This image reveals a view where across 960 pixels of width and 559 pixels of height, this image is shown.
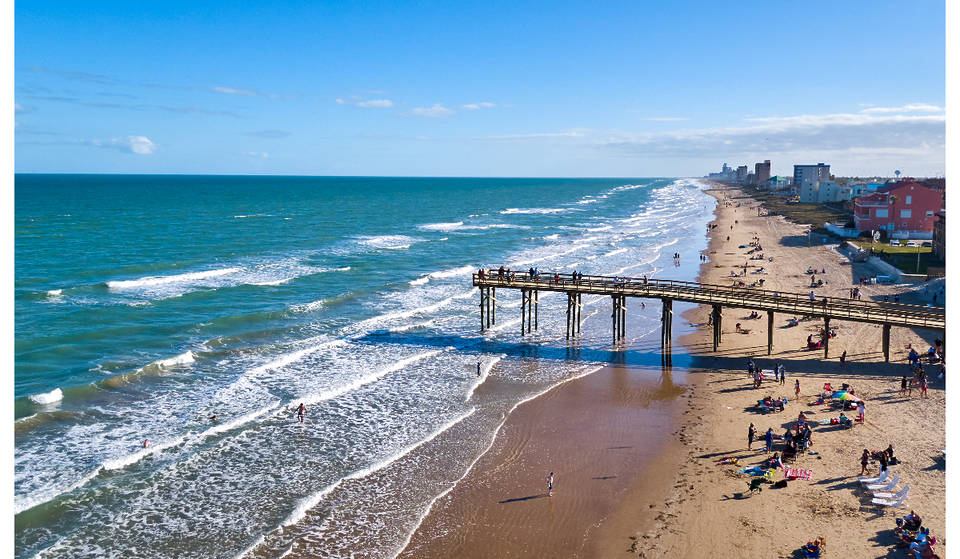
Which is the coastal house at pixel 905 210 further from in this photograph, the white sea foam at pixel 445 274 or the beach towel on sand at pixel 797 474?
the beach towel on sand at pixel 797 474

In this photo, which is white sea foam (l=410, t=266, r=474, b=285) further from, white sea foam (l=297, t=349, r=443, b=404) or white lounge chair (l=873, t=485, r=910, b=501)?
white lounge chair (l=873, t=485, r=910, b=501)

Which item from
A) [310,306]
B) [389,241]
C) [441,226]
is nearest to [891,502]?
[310,306]

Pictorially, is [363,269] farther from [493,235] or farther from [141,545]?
[141,545]

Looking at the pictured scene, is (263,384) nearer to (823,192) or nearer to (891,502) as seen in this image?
(891,502)

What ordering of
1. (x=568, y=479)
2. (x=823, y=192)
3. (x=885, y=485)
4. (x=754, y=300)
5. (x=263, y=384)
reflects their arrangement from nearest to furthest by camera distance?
(x=885, y=485) → (x=568, y=479) → (x=263, y=384) → (x=754, y=300) → (x=823, y=192)

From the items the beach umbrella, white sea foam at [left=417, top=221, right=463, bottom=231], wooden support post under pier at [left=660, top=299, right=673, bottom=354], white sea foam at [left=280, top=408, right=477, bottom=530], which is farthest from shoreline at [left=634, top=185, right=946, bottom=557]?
white sea foam at [left=417, top=221, right=463, bottom=231]
